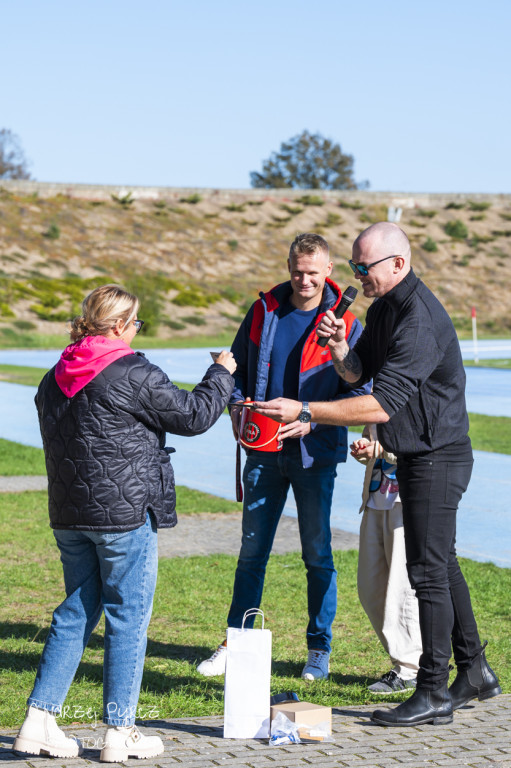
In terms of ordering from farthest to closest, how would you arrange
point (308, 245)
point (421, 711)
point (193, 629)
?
1. point (193, 629)
2. point (308, 245)
3. point (421, 711)

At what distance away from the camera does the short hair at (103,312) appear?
12.8 feet

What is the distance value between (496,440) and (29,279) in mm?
41531

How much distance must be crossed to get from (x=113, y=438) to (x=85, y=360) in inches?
12.1

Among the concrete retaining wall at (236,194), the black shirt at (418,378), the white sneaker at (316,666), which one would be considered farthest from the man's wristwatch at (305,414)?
the concrete retaining wall at (236,194)

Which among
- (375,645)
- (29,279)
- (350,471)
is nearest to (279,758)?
(375,645)

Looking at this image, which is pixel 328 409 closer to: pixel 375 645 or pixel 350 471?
pixel 375 645

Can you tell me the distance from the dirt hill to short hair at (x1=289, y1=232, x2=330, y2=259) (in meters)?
39.1

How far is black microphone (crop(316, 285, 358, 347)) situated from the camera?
191 inches

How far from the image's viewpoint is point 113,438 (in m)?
3.84

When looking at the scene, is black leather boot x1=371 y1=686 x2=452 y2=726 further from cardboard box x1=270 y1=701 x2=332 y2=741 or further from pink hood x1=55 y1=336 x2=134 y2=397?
pink hood x1=55 y1=336 x2=134 y2=397

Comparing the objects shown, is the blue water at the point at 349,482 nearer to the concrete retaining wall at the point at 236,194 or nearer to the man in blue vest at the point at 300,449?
the man in blue vest at the point at 300,449

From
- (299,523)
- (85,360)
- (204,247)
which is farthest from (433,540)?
(204,247)

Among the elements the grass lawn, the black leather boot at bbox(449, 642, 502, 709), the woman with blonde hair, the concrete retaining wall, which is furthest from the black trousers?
the concrete retaining wall

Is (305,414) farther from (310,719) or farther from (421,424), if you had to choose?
(310,719)
